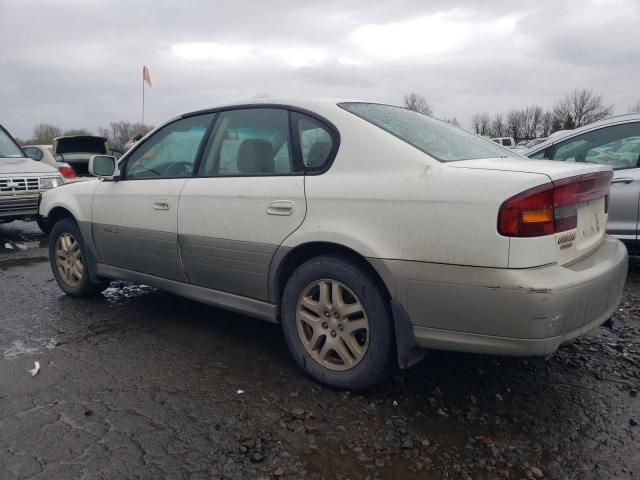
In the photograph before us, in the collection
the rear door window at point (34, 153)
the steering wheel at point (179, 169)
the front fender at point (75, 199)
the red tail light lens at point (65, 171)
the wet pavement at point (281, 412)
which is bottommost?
the wet pavement at point (281, 412)

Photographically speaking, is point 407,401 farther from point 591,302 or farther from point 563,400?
point 591,302

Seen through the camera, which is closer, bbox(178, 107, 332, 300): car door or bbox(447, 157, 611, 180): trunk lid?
bbox(447, 157, 611, 180): trunk lid

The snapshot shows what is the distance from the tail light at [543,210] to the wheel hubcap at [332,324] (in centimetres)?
86

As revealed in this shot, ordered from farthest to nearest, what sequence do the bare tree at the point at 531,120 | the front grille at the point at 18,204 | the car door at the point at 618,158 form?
the bare tree at the point at 531,120 < the front grille at the point at 18,204 < the car door at the point at 618,158

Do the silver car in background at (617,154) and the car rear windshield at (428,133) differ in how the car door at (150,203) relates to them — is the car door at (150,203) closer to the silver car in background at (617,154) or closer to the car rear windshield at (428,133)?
the car rear windshield at (428,133)

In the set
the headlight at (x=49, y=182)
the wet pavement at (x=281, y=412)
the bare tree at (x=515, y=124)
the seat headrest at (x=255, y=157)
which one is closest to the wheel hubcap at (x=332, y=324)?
the wet pavement at (x=281, y=412)

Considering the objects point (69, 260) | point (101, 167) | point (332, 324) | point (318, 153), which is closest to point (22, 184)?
point (69, 260)

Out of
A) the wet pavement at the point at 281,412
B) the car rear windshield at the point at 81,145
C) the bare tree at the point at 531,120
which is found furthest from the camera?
the bare tree at the point at 531,120

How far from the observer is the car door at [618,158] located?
504cm

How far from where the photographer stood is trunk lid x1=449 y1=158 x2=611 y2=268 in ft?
7.47

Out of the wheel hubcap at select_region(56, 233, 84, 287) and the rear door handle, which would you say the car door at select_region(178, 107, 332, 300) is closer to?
the rear door handle

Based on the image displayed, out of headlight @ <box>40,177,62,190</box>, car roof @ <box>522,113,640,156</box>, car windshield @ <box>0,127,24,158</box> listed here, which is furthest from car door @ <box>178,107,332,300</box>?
car windshield @ <box>0,127,24,158</box>

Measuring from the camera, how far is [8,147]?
8906mm

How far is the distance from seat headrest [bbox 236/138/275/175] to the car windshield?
23.4 feet
